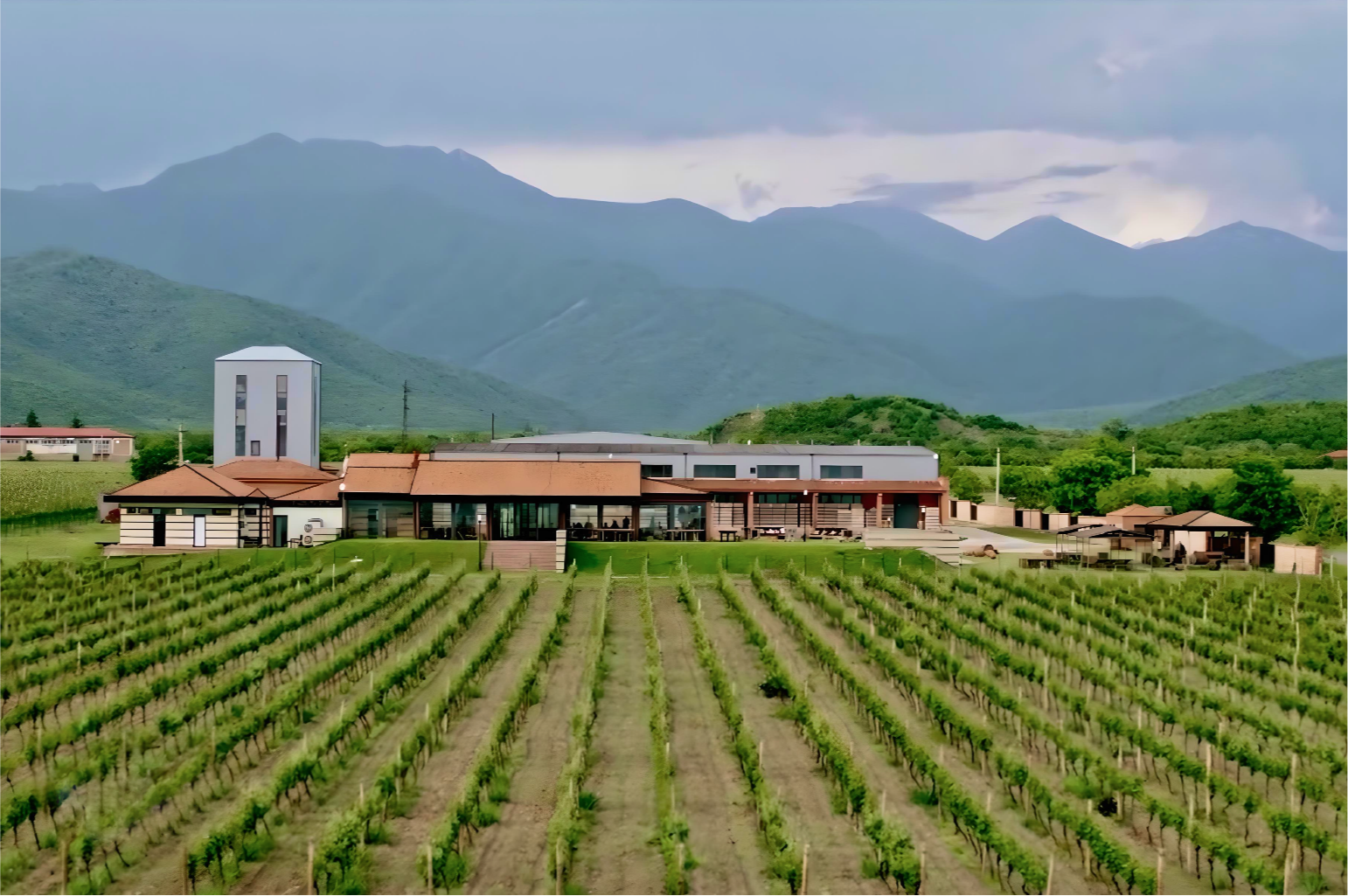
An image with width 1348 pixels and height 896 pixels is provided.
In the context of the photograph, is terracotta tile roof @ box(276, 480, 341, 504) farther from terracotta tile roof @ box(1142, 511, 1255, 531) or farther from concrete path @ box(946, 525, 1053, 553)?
terracotta tile roof @ box(1142, 511, 1255, 531)

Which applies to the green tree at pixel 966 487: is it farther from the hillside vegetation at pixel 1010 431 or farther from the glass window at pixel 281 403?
the glass window at pixel 281 403

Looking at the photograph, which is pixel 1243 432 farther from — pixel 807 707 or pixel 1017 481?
pixel 807 707

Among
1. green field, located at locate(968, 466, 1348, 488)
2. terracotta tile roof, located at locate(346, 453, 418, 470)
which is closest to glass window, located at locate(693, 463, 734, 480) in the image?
terracotta tile roof, located at locate(346, 453, 418, 470)

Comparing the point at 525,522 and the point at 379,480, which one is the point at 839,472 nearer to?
the point at 525,522

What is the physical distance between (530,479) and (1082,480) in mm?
30782

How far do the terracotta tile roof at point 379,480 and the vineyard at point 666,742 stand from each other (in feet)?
34.3

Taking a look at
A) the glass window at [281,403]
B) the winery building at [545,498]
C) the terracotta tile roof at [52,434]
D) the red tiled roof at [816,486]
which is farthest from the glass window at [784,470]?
the terracotta tile roof at [52,434]

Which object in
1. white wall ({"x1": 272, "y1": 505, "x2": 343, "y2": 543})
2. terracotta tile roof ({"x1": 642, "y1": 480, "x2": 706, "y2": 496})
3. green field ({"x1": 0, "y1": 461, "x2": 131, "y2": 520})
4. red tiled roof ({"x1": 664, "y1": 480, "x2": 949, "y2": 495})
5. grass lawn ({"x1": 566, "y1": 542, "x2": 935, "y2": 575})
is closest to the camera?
grass lawn ({"x1": 566, "y1": 542, "x2": 935, "y2": 575})

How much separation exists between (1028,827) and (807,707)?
17.4 feet

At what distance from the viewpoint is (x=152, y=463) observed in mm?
69688

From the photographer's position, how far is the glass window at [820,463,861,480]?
57438 mm

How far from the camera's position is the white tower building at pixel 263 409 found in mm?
65375

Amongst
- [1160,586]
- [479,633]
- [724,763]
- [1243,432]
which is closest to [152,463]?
[479,633]

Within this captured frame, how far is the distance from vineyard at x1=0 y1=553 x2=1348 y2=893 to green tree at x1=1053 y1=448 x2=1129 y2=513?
27.7 m
